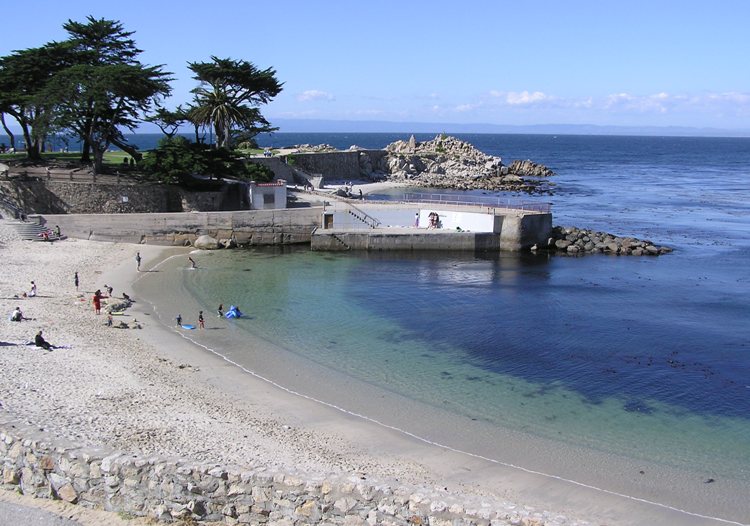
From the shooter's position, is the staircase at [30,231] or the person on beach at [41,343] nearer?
the person on beach at [41,343]

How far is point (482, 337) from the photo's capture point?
27.0 m

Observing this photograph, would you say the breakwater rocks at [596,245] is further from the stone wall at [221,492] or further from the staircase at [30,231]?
the stone wall at [221,492]

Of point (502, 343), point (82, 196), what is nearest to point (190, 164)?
point (82, 196)

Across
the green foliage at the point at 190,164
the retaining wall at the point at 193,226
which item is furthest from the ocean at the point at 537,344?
the green foliage at the point at 190,164

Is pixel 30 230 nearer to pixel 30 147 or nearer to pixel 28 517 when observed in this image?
pixel 30 147

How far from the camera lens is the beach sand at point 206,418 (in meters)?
15.1

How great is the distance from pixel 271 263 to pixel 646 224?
109ft

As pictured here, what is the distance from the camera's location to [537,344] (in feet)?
86.6

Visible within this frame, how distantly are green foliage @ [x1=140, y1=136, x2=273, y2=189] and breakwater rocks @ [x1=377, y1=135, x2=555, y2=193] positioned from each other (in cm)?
3418

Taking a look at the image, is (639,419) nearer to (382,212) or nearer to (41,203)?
(382,212)

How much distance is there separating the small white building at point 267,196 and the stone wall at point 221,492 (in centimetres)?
3516

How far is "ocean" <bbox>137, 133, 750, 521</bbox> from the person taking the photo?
58.6 ft

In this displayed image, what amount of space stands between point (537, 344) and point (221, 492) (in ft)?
55.6

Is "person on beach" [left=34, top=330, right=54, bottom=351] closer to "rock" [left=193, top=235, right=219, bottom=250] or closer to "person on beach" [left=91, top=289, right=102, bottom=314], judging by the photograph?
"person on beach" [left=91, top=289, right=102, bottom=314]
